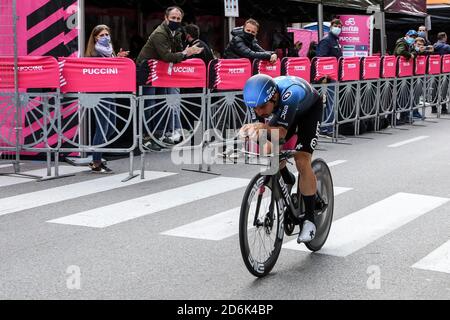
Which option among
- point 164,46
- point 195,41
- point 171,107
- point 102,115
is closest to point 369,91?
point 195,41

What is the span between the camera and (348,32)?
2056cm

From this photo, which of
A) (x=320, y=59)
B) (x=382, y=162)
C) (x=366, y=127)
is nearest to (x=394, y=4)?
(x=366, y=127)

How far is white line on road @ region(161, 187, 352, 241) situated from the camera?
700cm

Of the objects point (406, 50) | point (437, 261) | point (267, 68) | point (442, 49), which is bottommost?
point (437, 261)

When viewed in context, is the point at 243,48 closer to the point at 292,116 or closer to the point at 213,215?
the point at 213,215

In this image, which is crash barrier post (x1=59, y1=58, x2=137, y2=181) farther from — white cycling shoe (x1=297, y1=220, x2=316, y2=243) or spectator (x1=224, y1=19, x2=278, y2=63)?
white cycling shoe (x1=297, y1=220, x2=316, y2=243)

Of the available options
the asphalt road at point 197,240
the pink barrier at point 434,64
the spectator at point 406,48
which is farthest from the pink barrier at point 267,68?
the pink barrier at point 434,64

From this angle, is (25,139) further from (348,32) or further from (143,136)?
(348,32)

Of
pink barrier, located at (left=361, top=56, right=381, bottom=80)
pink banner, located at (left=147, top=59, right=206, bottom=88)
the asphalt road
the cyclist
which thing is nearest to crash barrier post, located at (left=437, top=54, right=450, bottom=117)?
pink barrier, located at (left=361, top=56, right=381, bottom=80)

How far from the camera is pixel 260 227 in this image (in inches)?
221

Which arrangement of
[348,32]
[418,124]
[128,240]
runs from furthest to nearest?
1. [348,32]
2. [418,124]
3. [128,240]

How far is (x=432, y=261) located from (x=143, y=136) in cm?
535

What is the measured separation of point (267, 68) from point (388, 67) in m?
4.87

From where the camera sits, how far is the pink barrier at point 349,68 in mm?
14891
